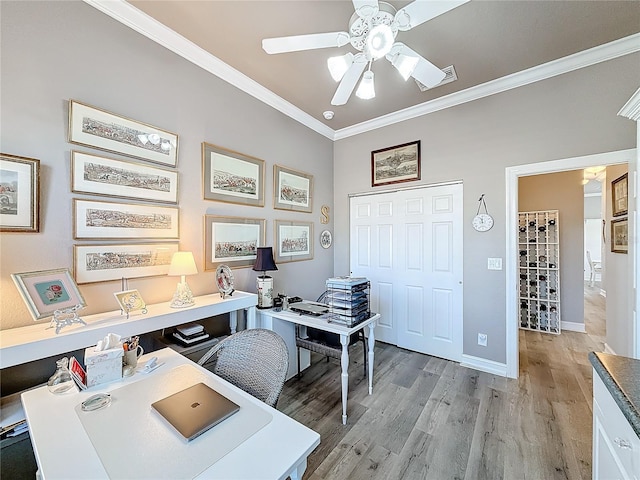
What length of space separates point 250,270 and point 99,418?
179cm

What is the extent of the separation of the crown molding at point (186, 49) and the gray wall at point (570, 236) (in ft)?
13.4

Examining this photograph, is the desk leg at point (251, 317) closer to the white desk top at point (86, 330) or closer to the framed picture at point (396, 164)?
the white desk top at point (86, 330)

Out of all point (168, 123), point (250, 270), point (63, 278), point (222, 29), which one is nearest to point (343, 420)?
point (250, 270)

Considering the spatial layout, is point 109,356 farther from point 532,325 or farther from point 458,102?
point 532,325

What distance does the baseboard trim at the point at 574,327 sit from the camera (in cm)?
384

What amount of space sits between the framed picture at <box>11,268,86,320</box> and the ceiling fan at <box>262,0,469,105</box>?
5.72 ft

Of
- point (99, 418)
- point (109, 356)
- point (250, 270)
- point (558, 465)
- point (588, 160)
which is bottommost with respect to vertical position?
point (558, 465)

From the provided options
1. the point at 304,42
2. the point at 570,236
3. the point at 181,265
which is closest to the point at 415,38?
the point at 304,42

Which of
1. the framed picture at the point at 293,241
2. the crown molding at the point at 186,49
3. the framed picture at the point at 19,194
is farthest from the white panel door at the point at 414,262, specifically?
the framed picture at the point at 19,194

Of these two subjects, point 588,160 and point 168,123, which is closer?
point 168,123

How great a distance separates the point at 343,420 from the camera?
1.98 metres

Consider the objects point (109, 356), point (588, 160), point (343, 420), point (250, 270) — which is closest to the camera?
point (109, 356)

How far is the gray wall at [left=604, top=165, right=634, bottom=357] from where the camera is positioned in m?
2.48

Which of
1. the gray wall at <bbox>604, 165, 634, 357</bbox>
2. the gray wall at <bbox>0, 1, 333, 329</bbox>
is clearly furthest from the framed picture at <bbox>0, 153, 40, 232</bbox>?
the gray wall at <bbox>604, 165, 634, 357</bbox>
